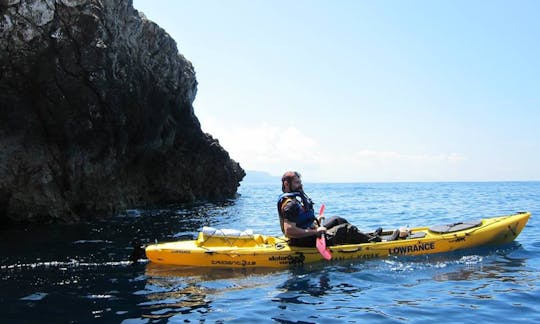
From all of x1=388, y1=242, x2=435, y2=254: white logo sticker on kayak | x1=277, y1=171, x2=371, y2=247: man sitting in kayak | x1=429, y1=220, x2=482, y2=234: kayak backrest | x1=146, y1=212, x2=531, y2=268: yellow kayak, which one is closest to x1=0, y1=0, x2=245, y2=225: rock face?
x1=146, y1=212, x2=531, y2=268: yellow kayak

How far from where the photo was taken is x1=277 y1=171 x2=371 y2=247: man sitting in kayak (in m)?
10.2

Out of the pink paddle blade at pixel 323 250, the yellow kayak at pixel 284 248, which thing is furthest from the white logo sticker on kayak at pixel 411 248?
the pink paddle blade at pixel 323 250

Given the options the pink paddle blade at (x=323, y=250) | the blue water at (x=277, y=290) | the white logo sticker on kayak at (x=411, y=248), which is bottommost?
the blue water at (x=277, y=290)

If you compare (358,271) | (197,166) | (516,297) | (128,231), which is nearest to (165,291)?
(358,271)

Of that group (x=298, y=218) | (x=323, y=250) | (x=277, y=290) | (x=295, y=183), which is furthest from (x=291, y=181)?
(x=277, y=290)

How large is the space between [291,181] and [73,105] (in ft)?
42.3

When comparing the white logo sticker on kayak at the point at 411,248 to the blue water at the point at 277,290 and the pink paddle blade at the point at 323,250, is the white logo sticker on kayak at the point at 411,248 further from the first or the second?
the pink paddle blade at the point at 323,250

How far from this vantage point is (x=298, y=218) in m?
10.4

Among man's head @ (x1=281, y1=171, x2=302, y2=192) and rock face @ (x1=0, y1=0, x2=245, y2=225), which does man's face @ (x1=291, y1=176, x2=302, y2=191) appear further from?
rock face @ (x1=0, y1=0, x2=245, y2=225)

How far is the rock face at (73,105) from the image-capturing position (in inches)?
704

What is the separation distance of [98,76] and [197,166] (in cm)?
1772

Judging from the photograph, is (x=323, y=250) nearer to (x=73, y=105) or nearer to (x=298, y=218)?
(x=298, y=218)

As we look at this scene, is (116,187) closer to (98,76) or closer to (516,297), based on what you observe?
(98,76)

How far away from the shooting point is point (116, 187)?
24.3m
